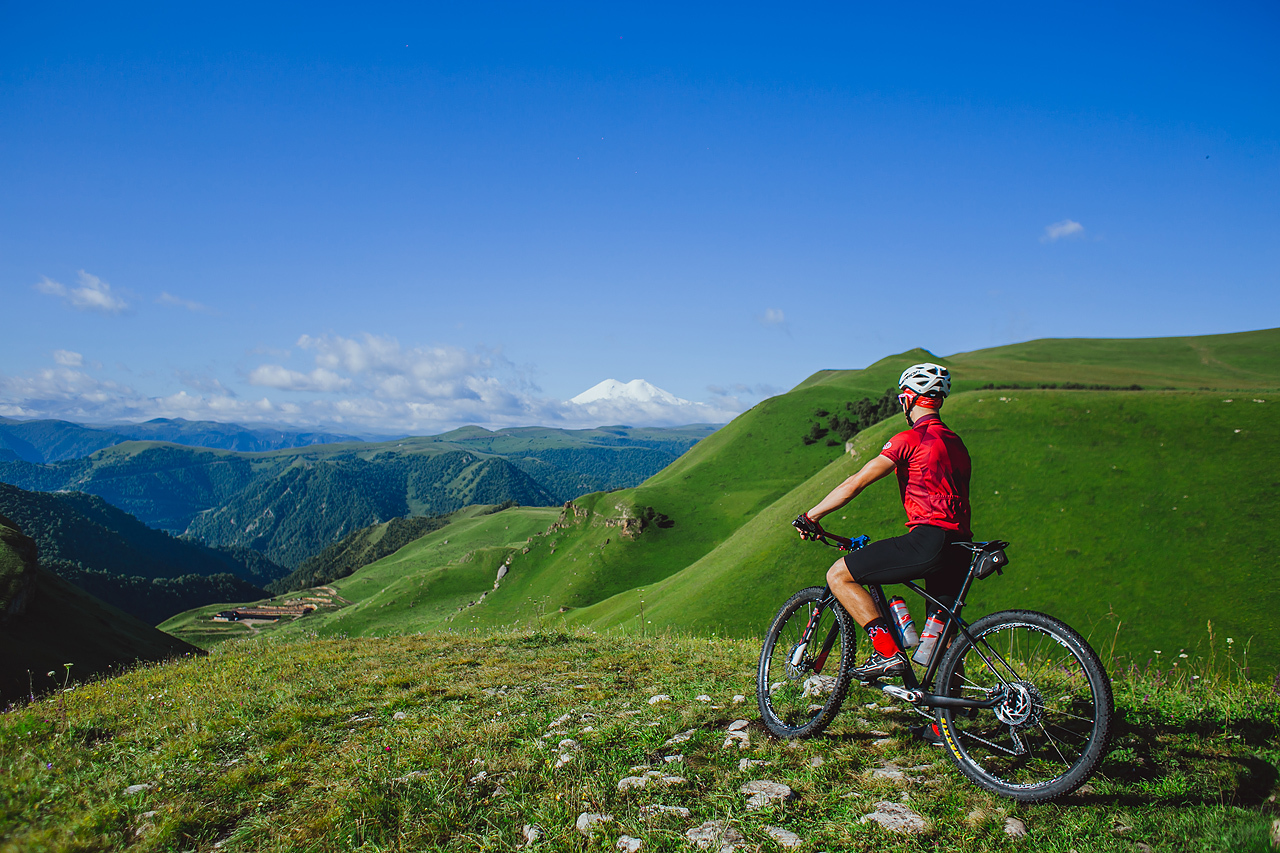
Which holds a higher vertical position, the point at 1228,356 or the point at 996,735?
the point at 1228,356

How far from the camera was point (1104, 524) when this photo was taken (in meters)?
41.1

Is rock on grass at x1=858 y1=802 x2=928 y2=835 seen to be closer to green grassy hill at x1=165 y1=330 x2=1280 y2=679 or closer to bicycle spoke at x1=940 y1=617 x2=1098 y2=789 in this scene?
bicycle spoke at x1=940 y1=617 x2=1098 y2=789

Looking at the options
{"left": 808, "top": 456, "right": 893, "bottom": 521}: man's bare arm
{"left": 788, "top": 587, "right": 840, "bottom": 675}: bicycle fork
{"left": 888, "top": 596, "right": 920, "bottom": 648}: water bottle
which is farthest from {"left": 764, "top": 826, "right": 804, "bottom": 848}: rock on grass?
{"left": 808, "top": 456, "right": 893, "bottom": 521}: man's bare arm

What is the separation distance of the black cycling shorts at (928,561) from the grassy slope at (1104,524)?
3301 cm

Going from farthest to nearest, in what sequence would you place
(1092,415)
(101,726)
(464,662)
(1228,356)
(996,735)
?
(1228,356), (1092,415), (464,662), (101,726), (996,735)

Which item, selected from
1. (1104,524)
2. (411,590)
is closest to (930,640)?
(1104,524)

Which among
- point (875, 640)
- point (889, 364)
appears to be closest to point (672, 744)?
point (875, 640)

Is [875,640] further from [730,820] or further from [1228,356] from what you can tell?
[1228,356]

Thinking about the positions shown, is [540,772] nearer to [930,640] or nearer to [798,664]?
[798,664]

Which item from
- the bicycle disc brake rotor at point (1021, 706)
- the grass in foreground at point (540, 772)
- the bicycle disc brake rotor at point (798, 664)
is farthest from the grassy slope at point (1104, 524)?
the bicycle disc brake rotor at point (1021, 706)

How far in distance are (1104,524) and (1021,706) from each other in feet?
153

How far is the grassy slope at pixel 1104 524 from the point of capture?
3450 centimetres

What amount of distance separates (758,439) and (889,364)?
199 feet

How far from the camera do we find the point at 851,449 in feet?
216
